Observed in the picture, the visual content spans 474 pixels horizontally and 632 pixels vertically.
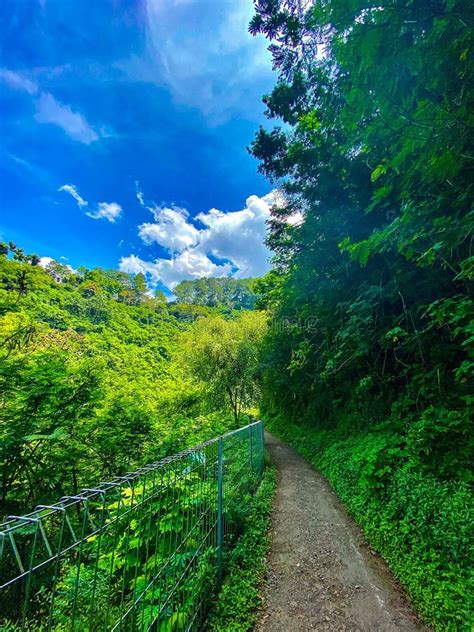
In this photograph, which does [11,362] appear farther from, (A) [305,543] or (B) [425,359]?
(B) [425,359]

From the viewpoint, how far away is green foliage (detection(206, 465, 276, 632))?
228 cm

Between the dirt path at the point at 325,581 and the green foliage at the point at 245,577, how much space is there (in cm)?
11

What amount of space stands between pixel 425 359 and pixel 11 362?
688 cm

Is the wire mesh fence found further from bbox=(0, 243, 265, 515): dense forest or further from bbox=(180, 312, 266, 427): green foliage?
bbox=(180, 312, 266, 427): green foliage

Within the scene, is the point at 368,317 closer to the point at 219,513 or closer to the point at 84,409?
the point at 219,513

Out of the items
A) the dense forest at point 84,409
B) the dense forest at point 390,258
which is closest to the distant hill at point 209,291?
the dense forest at point 84,409

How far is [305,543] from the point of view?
3.40 m

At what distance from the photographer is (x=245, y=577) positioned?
2748 mm

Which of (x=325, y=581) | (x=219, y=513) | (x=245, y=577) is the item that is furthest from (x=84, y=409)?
(x=325, y=581)

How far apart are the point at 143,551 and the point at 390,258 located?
5157 millimetres

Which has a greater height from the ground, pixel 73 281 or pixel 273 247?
pixel 73 281

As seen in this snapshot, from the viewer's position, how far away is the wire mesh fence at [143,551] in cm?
132

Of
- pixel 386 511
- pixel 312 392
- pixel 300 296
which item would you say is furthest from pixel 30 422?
pixel 312 392

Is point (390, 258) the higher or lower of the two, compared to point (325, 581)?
higher
